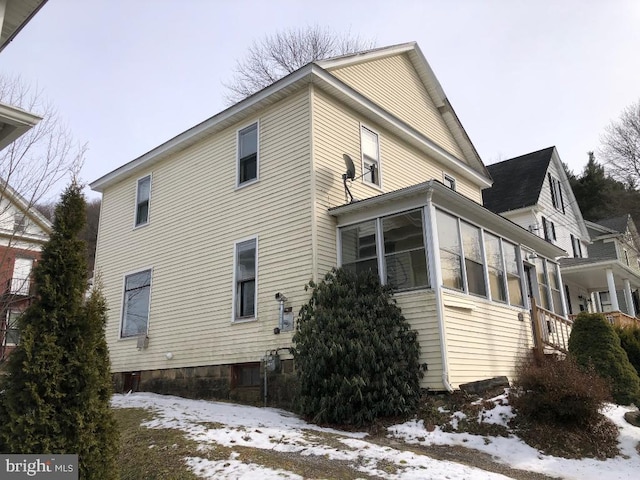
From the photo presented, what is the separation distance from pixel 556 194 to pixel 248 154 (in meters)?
18.4

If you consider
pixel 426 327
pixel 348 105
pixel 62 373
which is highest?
pixel 348 105

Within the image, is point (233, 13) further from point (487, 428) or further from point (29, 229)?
point (487, 428)

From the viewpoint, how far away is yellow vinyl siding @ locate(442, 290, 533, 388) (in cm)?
936

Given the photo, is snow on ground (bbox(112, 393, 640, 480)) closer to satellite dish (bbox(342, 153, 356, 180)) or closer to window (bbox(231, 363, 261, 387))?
window (bbox(231, 363, 261, 387))

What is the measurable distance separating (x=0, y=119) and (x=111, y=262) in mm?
9676

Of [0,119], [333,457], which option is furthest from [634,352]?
[0,119]

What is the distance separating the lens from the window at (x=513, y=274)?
11969mm

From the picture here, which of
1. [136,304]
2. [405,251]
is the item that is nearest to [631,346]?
[405,251]

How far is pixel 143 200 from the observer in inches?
600

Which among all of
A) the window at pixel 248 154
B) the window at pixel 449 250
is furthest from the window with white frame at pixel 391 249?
the window at pixel 248 154

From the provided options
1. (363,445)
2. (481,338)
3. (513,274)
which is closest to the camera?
(363,445)

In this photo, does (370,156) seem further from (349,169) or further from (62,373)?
(62,373)

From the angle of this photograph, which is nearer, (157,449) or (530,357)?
(157,449)

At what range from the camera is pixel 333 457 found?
6.33 metres
